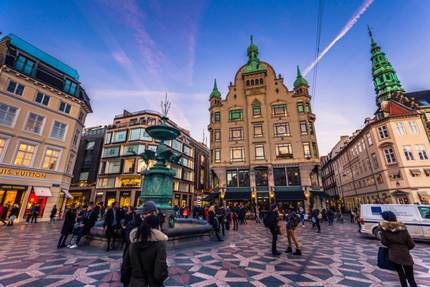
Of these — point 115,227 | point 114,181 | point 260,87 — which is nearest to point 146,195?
point 115,227

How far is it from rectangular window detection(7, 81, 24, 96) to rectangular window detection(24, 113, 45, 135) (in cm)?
228

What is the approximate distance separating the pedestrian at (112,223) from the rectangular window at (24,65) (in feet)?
72.0

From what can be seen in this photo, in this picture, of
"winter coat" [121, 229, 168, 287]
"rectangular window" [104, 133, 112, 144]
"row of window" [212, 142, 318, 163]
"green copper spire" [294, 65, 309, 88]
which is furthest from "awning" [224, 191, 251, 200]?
"rectangular window" [104, 133, 112, 144]

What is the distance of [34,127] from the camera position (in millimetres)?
19750

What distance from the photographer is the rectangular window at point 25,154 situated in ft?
60.3

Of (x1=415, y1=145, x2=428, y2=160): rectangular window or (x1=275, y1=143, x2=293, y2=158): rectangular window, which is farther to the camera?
(x1=275, y1=143, x2=293, y2=158): rectangular window

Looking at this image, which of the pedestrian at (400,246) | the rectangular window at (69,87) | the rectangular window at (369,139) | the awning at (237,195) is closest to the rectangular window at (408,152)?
the rectangular window at (369,139)

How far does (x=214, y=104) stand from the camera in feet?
104

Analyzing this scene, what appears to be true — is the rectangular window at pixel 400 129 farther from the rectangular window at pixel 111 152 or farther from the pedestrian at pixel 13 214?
the rectangular window at pixel 111 152

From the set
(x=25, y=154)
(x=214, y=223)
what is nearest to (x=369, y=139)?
(x=214, y=223)

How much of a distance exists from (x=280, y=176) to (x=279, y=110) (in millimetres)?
10061

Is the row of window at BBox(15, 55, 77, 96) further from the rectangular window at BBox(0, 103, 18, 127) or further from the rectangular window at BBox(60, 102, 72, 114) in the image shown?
the rectangular window at BBox(0, 103, 18, 127)

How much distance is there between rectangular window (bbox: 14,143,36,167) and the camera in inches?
723

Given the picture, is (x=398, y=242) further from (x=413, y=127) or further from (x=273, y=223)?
(x=413, y=127)
